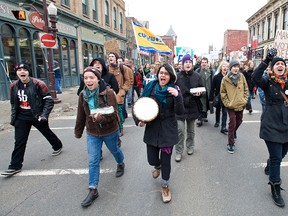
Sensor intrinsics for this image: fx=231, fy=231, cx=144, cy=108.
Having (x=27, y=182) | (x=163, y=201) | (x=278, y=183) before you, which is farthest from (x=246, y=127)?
(x=27, y=182)

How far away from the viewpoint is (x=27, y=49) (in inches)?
493

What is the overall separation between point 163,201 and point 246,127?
4.58 m

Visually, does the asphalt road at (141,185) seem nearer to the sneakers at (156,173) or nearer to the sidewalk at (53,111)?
the sneakers at (156,173)

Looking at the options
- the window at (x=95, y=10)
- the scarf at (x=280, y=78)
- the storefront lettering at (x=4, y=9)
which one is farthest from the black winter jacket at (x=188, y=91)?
the window at (x=95, y=10)

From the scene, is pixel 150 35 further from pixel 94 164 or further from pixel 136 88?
pixel 94 164

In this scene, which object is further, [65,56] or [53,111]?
A: [65,56]

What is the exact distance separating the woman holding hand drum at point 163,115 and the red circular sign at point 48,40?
8.35 metres

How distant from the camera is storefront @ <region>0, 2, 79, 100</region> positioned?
35.3 ft

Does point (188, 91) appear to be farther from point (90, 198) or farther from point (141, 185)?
point (90, 198)

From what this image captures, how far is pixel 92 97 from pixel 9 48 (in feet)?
33.7

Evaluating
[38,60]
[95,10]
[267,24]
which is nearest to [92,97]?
[38,60]

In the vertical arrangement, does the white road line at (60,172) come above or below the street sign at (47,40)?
below

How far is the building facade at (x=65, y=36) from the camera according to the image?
10883 mm

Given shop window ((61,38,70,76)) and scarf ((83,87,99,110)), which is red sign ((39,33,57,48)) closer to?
shop window ((61,38,70,76))
